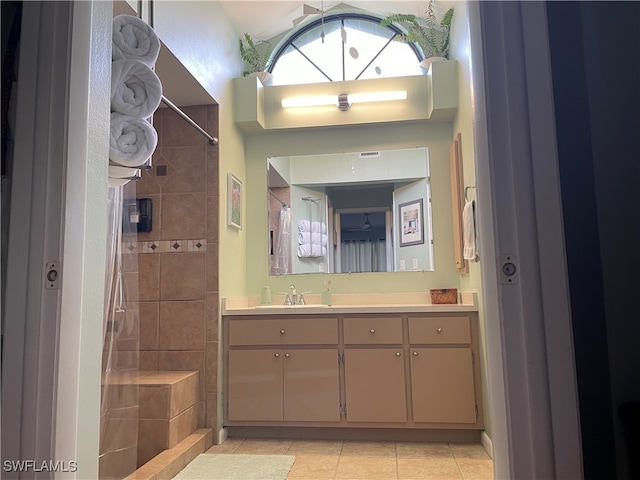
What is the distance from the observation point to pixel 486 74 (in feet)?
2.69

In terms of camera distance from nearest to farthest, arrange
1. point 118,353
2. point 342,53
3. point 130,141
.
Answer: point 130,141, point 118,353, point 342,53

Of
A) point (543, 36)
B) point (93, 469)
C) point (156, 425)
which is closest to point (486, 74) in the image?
point (543, 36)

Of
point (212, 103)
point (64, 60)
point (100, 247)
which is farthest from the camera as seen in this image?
point (212, 103)

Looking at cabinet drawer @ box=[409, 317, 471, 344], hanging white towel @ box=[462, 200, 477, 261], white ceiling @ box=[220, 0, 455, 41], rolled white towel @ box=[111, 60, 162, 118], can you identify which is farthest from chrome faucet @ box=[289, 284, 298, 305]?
rolled white towel @ box=[111, 60, 162, 118]

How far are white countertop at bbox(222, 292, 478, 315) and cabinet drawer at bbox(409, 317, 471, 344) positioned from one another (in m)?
0.06

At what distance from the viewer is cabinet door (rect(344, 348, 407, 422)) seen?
9.12 ft

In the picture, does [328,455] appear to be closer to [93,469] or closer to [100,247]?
[93,469]

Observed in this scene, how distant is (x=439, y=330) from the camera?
2791 mm

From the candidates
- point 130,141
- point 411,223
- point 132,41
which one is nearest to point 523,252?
point 130,141

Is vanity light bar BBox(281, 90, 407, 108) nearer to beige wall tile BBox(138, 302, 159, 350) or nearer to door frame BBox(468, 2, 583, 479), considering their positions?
beige wall tile BBox(138, 302, 159, 350)

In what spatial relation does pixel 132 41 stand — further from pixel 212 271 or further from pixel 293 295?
pixel 293 295

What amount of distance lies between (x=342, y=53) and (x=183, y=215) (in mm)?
1973

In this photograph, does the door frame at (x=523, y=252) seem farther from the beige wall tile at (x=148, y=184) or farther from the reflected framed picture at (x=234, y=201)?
the beige wall tile at (x=148, y=184)

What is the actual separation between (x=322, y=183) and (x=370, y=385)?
1.60 m
